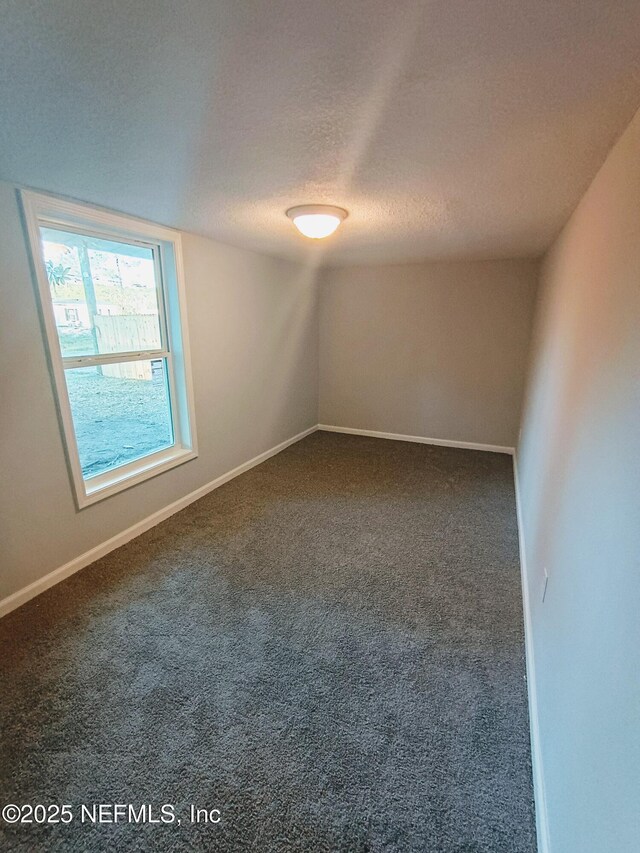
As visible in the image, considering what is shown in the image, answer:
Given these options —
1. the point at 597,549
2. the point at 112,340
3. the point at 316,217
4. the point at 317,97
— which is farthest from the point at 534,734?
the point at 112,340

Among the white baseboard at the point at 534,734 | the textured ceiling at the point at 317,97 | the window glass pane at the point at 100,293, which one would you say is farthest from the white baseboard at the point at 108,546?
the white baseboard at the point at 534,734

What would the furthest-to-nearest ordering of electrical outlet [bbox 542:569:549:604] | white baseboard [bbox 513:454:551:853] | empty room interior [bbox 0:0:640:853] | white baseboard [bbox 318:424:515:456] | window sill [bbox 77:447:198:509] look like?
1. white baseboard [bbox 318:424:515:456]
2. window sill [bbox 77:447:198:509]
3. electrical outlet [bbox 542:569:549:604]
4. white baseboard [bbox 513:454:551:853]
5. empty room interior [bbox 0:0:640:853]

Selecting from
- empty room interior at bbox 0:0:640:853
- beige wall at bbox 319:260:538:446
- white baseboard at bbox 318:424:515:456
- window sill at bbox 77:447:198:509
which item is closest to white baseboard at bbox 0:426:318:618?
empty room interior at bbox 0:0:640:853

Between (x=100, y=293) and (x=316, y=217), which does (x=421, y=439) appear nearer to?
(x=316, y=217)

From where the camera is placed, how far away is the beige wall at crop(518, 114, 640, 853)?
81cm

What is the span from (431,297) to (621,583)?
398 centimetres

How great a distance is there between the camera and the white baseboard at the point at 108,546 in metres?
2.14

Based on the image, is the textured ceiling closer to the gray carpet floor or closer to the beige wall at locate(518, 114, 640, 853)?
the beige wall at locate(518, 114, 640, 853)

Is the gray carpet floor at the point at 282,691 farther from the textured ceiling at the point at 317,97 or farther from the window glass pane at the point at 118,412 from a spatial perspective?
the textured ceiling at the point at 317,97

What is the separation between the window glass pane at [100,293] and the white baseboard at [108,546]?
123 centimetres

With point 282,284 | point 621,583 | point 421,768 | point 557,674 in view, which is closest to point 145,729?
point 421,768

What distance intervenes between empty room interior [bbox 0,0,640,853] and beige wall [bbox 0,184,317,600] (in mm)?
23

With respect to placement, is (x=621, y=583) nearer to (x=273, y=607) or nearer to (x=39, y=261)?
(x=273, y=607)

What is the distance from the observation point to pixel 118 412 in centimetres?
278
